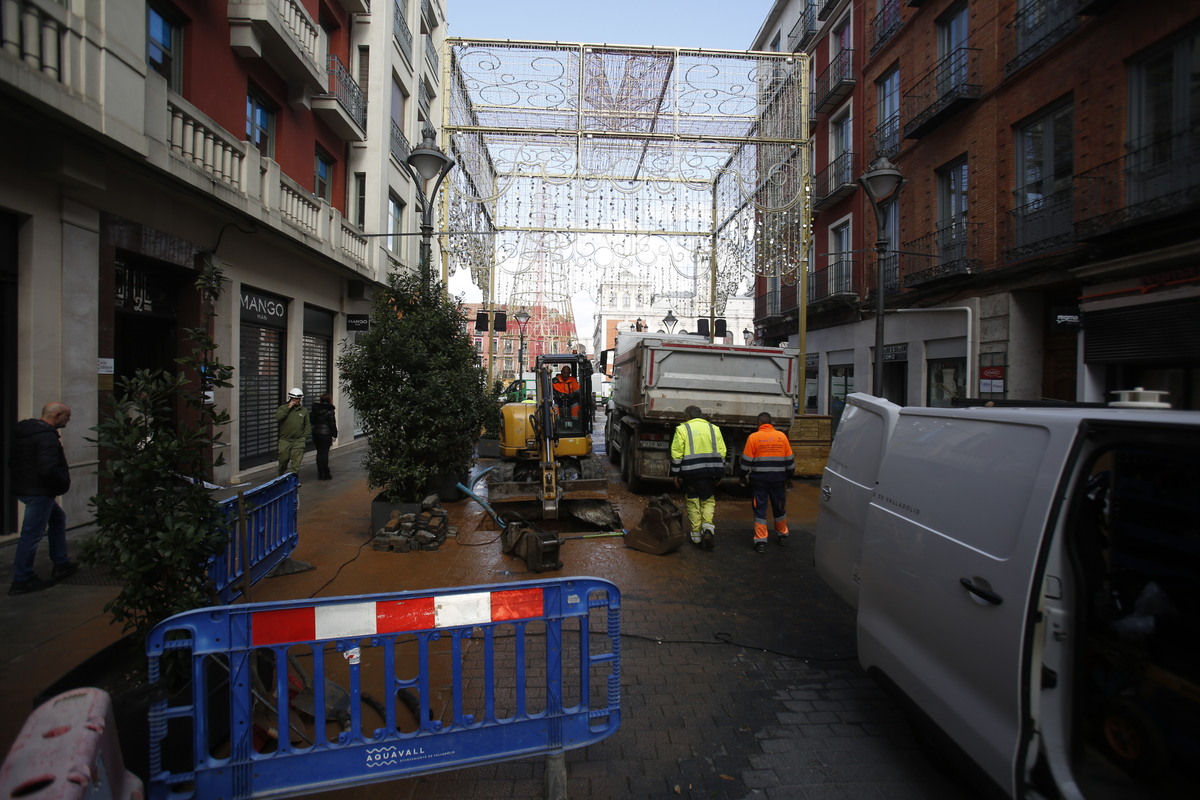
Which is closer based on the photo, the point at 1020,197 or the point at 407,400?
the point at 407,400

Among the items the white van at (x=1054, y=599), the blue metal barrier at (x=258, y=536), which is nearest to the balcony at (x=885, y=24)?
the white van at (x=1054, y=599)

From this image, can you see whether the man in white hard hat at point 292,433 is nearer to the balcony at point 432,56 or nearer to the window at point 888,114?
the window at point 888,114

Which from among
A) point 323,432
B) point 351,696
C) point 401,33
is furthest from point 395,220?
point 351,696

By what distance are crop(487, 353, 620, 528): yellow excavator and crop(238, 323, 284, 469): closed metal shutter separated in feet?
15.2

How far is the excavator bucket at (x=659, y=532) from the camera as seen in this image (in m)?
6.90

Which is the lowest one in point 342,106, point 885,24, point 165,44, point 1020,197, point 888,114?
point 1020,197

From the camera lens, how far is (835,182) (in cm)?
2067

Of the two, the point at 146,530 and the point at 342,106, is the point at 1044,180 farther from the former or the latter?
the point at 146,530

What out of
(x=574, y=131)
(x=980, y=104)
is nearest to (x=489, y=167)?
(x=574, y=131)

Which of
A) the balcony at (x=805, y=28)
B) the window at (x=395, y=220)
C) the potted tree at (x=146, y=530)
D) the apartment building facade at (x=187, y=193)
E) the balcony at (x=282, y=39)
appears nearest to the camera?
the potted tree at (x=146, y=530)

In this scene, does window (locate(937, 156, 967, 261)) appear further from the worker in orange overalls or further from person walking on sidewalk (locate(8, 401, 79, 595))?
person walking on sidewalk (locate(8, 401, 79, 595))

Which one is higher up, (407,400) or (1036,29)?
(1036,29)

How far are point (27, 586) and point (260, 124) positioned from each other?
971 centimetres

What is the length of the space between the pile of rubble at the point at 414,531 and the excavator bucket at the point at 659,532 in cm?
223
